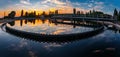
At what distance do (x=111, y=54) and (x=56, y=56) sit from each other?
21809 millimetres

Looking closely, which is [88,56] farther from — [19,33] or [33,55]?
[19,33]

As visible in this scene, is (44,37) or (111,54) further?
(44,37)

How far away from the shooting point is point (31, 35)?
339ft

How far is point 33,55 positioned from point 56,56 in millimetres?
8357

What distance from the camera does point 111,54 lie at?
2539 inches

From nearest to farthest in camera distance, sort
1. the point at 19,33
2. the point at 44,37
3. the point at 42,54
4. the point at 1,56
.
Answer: the point at 1,56 → the point at 42,54 → the point at 44,37 → the point at 19,33

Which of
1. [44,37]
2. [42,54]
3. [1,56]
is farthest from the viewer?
[44,37]

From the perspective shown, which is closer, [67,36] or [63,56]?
[63,56]

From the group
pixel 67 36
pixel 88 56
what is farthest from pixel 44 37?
pixel 88 56

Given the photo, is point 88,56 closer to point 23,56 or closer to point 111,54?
point 111,54

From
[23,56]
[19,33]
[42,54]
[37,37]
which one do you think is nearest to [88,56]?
[42,54]

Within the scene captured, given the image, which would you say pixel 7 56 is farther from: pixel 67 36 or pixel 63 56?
pixel 67 36

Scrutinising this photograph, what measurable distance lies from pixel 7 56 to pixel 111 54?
38909mm

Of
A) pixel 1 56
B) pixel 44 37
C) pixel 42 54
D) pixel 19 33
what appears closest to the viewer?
pixel 1 56
